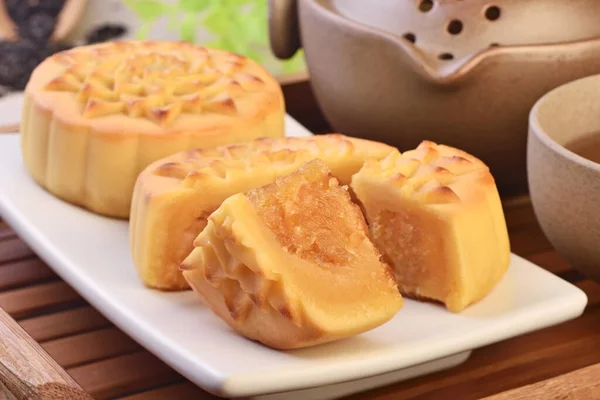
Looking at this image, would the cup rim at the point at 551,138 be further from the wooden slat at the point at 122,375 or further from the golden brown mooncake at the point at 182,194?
the wooden slat at the point at 122,375

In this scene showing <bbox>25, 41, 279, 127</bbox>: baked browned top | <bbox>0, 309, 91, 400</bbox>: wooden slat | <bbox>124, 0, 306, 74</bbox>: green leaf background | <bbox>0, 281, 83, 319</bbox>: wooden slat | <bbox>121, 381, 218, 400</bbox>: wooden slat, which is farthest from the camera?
<bbox>124, 0, 306, 74</bbox>: green leaf background

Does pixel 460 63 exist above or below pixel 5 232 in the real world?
above

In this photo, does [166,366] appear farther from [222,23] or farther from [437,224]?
[222,23]

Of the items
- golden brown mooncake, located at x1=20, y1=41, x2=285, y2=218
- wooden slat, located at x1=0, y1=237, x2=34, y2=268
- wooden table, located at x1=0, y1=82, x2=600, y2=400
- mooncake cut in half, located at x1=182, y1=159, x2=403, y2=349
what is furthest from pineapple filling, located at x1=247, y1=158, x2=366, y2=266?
wooden slat, located at x1=0, y1=237, x2=34, y2=268

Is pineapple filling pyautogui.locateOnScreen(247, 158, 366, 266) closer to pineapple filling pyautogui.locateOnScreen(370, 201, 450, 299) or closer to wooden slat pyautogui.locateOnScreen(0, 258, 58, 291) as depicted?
pineapple filling pyautogui.locateOnScreen(370, 201, 450, 299)

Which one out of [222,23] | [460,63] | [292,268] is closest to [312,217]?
[292,268]

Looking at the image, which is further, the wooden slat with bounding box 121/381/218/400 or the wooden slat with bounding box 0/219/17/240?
the wooden slat with bounding box 0/219/17/240
